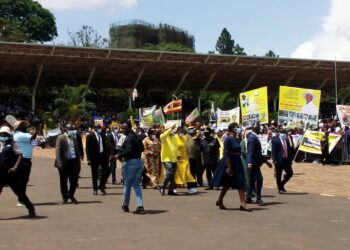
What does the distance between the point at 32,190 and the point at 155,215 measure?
5.67 meters

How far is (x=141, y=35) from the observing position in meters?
104

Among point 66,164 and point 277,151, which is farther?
point 277,151

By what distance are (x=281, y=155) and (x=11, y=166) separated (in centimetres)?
648

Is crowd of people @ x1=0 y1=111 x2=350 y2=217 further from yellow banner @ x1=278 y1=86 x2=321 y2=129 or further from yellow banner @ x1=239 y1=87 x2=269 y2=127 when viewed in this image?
yellow banner @ x1=278 y1=86 x2=321 y2=129

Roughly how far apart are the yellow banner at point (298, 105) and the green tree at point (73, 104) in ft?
92.8

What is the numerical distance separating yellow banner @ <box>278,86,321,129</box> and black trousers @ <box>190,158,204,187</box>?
552 centimetres

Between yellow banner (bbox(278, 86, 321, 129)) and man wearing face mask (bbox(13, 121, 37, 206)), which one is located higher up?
yellow banner (bbox(278, 86, 321, 129))

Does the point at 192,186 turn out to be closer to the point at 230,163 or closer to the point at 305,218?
the point at 230,163

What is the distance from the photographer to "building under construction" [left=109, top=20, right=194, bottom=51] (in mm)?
102875

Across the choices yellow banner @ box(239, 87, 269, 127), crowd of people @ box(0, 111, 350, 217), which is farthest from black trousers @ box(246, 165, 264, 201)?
yellow banner @ box(239, 87, 269, 127)

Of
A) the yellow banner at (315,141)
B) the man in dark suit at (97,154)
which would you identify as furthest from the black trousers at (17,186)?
the yellow banner at (315,141)

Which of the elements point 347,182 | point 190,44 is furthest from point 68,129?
point 190,44

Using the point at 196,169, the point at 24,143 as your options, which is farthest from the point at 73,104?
the point at 24,143

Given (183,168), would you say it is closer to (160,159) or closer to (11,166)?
(160,159)
